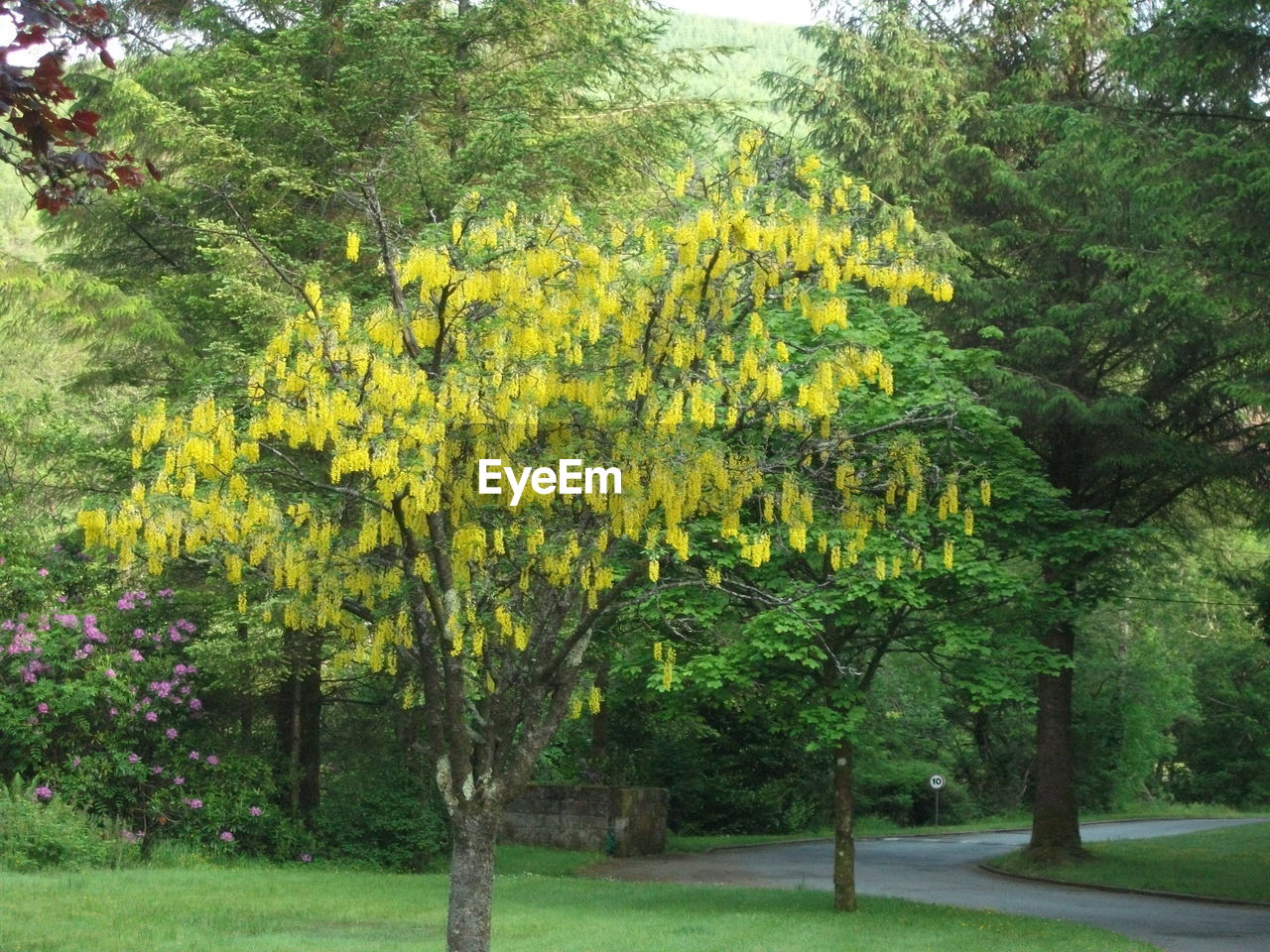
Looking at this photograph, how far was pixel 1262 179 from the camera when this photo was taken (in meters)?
13.2

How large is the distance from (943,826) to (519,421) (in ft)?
95.1

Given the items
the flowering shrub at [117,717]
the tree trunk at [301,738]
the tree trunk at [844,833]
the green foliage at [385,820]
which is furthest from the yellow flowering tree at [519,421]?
the green foliage at [385,820]

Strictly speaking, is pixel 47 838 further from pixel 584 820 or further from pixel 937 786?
pixel 937 786

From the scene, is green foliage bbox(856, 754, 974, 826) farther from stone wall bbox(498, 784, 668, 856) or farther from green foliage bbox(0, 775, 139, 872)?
green foliage bbox(0, 775, 139, 872)

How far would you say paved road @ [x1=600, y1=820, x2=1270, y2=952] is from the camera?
1536cm

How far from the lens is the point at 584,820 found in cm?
2312

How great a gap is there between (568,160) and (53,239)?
A: 808cm

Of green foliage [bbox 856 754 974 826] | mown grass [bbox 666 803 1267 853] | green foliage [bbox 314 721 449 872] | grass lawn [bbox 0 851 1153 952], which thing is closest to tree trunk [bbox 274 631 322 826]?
green foliage [bbox 314 721 449 872]

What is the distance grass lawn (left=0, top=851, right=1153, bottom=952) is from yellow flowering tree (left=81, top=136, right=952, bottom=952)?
156 inches

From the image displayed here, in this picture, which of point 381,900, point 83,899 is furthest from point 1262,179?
point 83,899

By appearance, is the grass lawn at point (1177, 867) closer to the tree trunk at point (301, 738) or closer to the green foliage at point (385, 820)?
the green foliage at point (385, 820)

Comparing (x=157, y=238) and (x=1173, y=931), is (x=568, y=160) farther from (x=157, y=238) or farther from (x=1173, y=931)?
(x=1173, y=931)

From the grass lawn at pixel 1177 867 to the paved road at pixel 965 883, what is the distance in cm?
67

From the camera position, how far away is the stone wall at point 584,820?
23.0 meters
